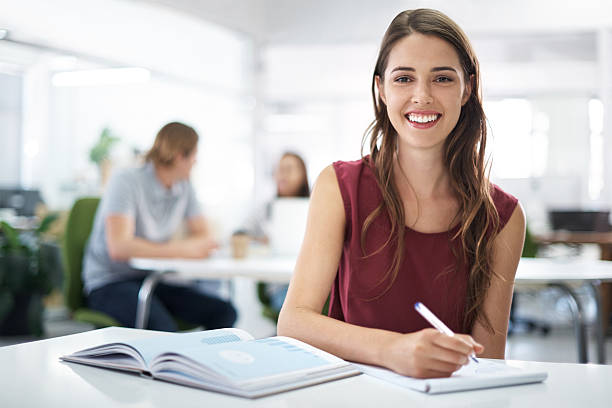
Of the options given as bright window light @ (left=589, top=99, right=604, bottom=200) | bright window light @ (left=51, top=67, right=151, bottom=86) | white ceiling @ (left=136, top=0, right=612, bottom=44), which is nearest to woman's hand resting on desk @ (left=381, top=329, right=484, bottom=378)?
bright window light @ (left=51, top=67, right=151, bottom=86)

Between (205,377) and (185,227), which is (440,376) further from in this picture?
(185,227)

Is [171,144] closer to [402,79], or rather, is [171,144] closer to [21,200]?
[402,79]

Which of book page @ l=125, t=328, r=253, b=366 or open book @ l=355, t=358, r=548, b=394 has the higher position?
book page @ l=125, t=328, r=253, b=366

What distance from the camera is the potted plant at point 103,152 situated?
17.3 ft

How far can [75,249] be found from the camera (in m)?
3.00

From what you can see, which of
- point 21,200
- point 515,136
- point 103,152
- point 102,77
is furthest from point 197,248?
point 515,136

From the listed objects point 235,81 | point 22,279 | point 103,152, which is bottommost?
point 22,279

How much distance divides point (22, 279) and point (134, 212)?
77.8 inches

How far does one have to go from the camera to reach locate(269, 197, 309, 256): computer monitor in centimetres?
285

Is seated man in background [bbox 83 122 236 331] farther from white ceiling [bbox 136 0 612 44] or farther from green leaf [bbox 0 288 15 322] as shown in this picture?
white ceiling [bbox 136 0 612 44]

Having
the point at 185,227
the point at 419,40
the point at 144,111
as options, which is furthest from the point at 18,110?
the point at 419,40

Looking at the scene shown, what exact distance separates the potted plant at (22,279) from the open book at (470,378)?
4.04 meters

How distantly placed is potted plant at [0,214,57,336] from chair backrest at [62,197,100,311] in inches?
67.3

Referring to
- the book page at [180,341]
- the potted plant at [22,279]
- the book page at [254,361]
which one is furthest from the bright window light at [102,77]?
the book page at [254,361]
